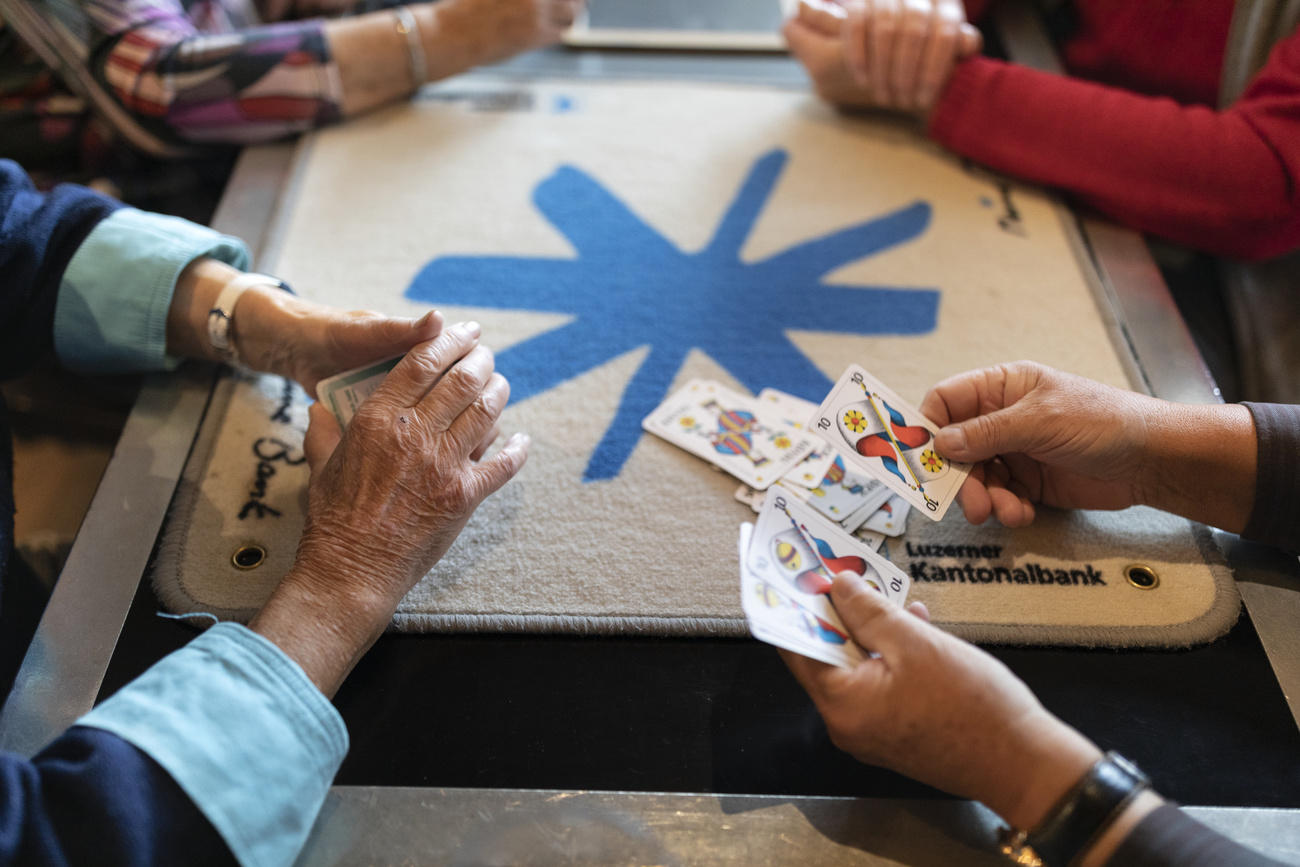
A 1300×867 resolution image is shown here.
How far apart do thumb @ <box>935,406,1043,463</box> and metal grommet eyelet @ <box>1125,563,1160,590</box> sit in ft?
0.79

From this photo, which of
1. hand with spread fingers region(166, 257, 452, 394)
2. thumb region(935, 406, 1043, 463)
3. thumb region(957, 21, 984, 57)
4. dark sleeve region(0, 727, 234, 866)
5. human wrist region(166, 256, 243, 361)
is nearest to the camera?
dark sleeve region(0, 727, 234, 866)

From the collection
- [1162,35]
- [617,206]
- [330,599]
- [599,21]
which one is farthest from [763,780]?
[599,21]

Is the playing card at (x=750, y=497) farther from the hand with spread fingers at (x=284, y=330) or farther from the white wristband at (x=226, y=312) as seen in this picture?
the white wristband at (x=226, y=312)

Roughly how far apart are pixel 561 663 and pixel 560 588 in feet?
0.32

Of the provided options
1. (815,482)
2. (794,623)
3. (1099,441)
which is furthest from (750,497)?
(1099,441)

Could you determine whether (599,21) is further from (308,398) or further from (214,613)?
(214,613)

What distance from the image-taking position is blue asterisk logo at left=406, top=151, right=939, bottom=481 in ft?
4.61

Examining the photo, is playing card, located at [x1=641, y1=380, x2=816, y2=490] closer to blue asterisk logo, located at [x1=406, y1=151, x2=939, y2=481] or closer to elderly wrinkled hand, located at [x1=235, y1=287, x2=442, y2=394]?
blue asterisk logo, located at [x1=406, y1=151, x2=939, y2=481]

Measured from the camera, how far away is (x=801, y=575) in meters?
1.00

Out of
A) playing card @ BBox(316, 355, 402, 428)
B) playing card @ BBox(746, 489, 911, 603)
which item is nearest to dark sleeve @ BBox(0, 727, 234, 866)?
playing card @ BBox(316, 355, 402, 428)

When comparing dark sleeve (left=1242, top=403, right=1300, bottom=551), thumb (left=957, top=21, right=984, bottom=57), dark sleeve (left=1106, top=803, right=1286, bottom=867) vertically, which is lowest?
dark sleeve (left=1106, top=803, right=1286, bottom=867)

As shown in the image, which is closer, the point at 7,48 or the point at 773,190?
the point at 7,48

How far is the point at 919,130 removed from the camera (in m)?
1.89

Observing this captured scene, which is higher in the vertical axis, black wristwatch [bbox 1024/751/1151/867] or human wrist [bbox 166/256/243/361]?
human wrist [bbox 166/256/243/361]
